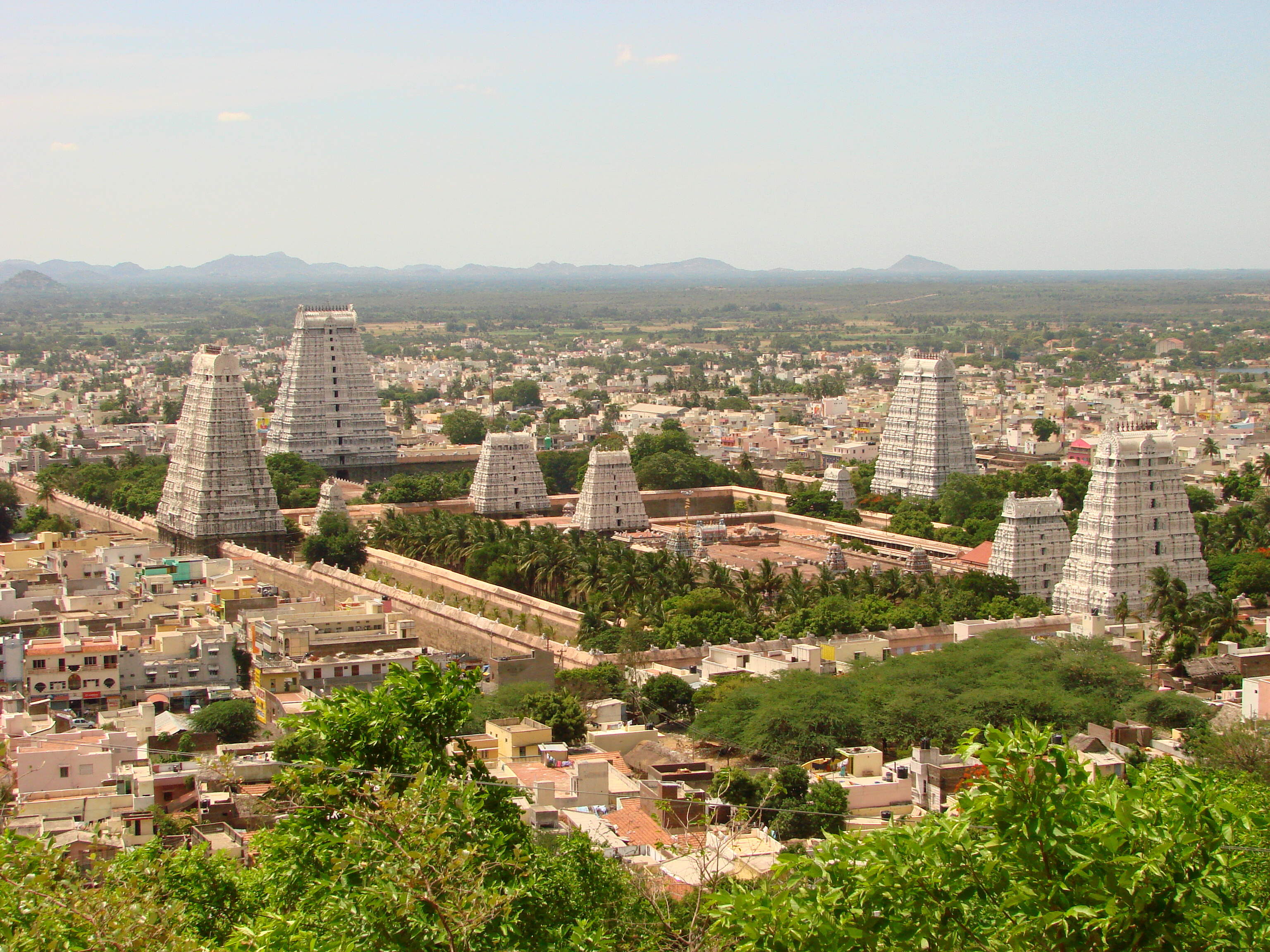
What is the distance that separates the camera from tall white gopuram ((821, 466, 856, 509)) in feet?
227

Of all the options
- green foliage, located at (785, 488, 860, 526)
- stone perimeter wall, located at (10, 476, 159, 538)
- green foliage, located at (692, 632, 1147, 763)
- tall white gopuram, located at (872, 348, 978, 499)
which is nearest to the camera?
green foliage, located at (692, 632, 1147, 763)

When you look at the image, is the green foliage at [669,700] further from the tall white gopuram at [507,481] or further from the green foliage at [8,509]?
the green foliage at [8,509]

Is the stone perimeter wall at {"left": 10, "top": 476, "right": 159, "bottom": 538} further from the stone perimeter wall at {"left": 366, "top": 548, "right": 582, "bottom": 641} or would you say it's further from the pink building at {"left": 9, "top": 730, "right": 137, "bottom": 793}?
the pink building at {"left": 9, "top": 730, "right": 137, "bottom": 793}

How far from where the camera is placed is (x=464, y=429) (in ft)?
318

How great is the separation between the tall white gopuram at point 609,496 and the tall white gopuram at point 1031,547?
1587 cm

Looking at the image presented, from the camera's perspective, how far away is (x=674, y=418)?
10612 cm

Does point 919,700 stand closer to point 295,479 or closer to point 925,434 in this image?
point 925,434

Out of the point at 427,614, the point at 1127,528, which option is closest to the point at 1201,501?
the point at 1127,528

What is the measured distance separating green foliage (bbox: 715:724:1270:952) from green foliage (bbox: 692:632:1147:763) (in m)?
17.0

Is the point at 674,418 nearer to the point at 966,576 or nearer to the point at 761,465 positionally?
the point at 761,465

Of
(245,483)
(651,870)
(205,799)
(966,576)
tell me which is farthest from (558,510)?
(651,870)

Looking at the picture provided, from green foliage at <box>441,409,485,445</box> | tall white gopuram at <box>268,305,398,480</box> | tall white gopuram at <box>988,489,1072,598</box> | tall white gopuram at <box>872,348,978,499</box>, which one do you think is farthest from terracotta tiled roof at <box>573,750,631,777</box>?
green foliage at <box>441,409,485,445</box>

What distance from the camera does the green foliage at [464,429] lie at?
96312 mm

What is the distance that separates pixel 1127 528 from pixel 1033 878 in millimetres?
36179
